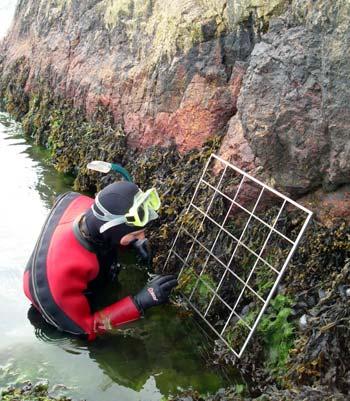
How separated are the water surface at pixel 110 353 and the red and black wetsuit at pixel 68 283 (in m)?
0.13

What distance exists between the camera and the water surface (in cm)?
324

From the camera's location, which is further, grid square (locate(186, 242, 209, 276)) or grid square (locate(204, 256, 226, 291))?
grid square (locate(186, 242, 209, 276))

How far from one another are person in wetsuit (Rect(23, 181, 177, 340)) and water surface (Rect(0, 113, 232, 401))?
13 cm

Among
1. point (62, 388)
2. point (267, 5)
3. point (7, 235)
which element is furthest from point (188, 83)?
point (62, 388)

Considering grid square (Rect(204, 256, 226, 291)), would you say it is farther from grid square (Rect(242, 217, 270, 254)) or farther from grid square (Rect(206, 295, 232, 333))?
grid square (Rect(242, 217, 270, 254))

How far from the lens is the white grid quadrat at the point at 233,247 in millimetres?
Result: 3361

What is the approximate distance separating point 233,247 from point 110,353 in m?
0.99

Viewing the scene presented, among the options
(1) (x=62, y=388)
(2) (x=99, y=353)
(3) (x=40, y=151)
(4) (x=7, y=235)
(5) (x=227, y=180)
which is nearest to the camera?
(1) (x=62, y=388)

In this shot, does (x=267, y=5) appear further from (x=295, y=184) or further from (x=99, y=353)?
(x=99, y=353)

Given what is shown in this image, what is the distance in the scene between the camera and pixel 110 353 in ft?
11.5

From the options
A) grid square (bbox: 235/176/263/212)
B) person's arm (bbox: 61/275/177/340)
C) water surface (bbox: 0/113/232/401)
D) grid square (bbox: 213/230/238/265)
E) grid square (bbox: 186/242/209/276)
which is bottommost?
water surface (bbox: 0/113/232/401)

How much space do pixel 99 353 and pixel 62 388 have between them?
13.8 inches

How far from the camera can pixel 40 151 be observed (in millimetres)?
6449

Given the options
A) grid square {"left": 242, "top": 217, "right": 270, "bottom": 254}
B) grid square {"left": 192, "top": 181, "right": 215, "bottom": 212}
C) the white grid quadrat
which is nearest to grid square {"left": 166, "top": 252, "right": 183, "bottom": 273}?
the white grid quadrat
